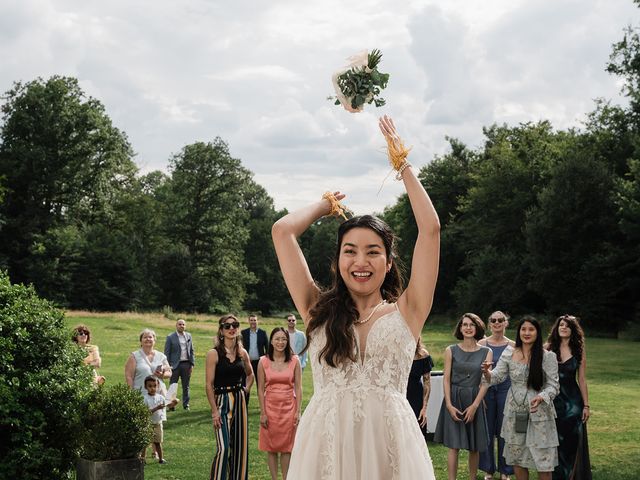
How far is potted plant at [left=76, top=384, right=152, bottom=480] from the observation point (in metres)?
7.71

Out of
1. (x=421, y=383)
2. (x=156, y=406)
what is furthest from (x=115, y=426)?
(x=421, y=383)

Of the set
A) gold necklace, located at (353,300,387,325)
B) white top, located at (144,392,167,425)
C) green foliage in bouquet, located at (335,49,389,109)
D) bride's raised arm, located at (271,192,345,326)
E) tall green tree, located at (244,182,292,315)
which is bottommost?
white top, located at (144,392,167,425)

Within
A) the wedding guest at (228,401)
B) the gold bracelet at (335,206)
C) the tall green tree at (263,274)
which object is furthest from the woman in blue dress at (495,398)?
the tall green tree at (263,274)

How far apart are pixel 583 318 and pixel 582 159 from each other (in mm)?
9309

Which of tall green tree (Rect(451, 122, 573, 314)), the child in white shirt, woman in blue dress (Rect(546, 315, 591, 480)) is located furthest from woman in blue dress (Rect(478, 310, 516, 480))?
tall green tree (Rect(451, 122, 573, 314))

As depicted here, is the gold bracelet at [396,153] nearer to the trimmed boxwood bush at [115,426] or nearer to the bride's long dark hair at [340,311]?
the bride's long dark hair at [340,311]

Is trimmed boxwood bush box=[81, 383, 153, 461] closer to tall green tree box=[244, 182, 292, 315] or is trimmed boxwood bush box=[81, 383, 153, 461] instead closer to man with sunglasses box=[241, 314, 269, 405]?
man with sunglasses box=[241, 314, 269, 405]

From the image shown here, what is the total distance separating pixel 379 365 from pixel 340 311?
28 centimetres

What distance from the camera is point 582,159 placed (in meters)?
47.6

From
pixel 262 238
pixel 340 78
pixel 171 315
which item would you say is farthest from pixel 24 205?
pixel 340 78

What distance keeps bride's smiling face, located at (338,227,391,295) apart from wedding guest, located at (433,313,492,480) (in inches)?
273

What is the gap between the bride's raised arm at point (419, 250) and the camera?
3.37 meters

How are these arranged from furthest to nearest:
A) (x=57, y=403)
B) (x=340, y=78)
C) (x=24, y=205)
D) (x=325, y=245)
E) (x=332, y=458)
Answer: (x=325, y=245)
(x=24, y=205)
(x=57, y=403)
(x=340, y=78)
(x=332, y=458)

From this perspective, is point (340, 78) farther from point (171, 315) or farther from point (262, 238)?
point (262, 238)
